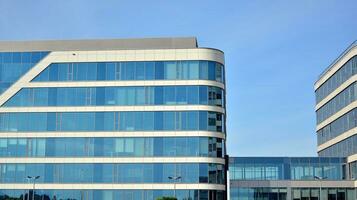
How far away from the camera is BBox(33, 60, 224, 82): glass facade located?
88062mm

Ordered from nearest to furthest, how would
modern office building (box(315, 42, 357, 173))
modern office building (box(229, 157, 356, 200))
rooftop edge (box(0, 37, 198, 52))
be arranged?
1. rooftop edge (box(0, 37, 198, 52))
2. modern office building (box(229, 157, 356, 200))
3. modern office building (box(315, 42, 357, 173))

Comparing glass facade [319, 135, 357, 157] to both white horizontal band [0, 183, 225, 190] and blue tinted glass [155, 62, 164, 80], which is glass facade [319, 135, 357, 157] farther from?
blue tinted glass [155, 62, 164, 80]

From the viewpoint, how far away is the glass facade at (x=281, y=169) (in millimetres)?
95250

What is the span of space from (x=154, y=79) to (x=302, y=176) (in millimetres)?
26239

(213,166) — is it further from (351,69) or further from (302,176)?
(351,69)

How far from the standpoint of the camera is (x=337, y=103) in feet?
345

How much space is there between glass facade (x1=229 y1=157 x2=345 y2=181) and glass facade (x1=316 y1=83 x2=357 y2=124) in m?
9.69

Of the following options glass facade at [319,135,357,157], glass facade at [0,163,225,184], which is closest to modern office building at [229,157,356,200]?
glass facade at [319,135,357,157]

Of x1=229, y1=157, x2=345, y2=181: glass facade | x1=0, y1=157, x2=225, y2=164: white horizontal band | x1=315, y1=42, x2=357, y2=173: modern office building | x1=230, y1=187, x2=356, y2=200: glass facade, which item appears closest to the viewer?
x1=0, y1=157, x2=225, y2=164: white horizontal band

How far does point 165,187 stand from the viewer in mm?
86062

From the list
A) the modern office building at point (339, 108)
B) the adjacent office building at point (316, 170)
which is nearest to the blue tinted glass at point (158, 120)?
the adjacent office building at point (316, 170)

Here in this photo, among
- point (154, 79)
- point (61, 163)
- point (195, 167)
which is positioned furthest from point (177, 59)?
point (61, 163)

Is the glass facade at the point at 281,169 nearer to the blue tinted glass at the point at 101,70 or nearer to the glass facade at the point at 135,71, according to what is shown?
the glass facade at the point at 135,71

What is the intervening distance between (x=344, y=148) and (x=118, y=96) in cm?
3611
